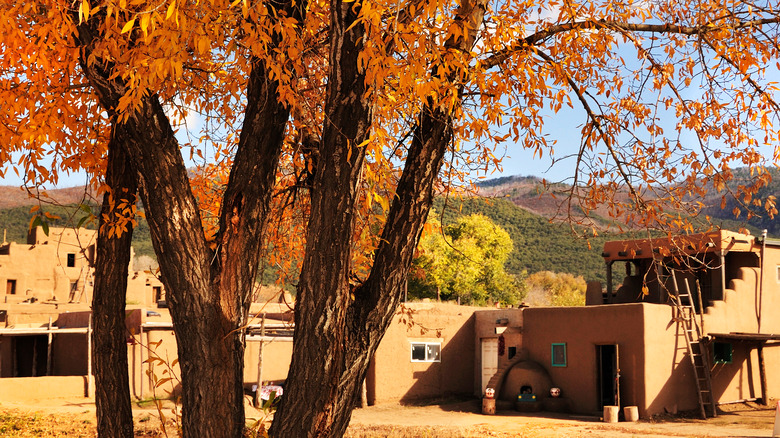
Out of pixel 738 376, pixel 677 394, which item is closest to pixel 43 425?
pixel 677 394

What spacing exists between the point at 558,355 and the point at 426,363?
4.12 metres

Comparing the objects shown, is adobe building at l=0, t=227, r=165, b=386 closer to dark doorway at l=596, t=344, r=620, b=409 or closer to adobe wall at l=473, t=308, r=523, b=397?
adobe wall at l=473, t=308, r=523, b=397

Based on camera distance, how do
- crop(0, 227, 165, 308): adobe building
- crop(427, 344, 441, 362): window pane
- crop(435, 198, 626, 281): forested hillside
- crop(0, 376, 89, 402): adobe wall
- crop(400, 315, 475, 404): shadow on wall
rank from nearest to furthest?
1. crop(0, 376, 89, 402): adobe wall
2. crop(400, 315, 475, 404): shadow on wall
3. crop(427, 344, 441, 362): window pane
4. crop(0, 227, 165, 308): adobe building
5. crop(435, 198, 626, 281): forested hillside

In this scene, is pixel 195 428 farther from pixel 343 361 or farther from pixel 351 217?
pixel 351 217

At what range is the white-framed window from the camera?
2238 centimetres

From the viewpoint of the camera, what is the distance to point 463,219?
51.6m

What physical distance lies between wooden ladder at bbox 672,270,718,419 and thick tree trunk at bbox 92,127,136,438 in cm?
1463

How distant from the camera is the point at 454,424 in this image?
659 inches

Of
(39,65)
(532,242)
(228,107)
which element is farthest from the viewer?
(532,242)

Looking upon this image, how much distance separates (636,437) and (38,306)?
22.9 meters

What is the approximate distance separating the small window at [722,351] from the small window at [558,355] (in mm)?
3601

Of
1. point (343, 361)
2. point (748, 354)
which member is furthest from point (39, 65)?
point (748, 354)

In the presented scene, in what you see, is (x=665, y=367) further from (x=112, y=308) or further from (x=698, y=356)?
(x=112, y=308)

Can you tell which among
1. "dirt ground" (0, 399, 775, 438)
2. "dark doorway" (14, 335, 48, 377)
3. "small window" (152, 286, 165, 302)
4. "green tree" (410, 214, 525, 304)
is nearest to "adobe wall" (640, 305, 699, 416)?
"dirt ground" (0, 399, 775, 438)
